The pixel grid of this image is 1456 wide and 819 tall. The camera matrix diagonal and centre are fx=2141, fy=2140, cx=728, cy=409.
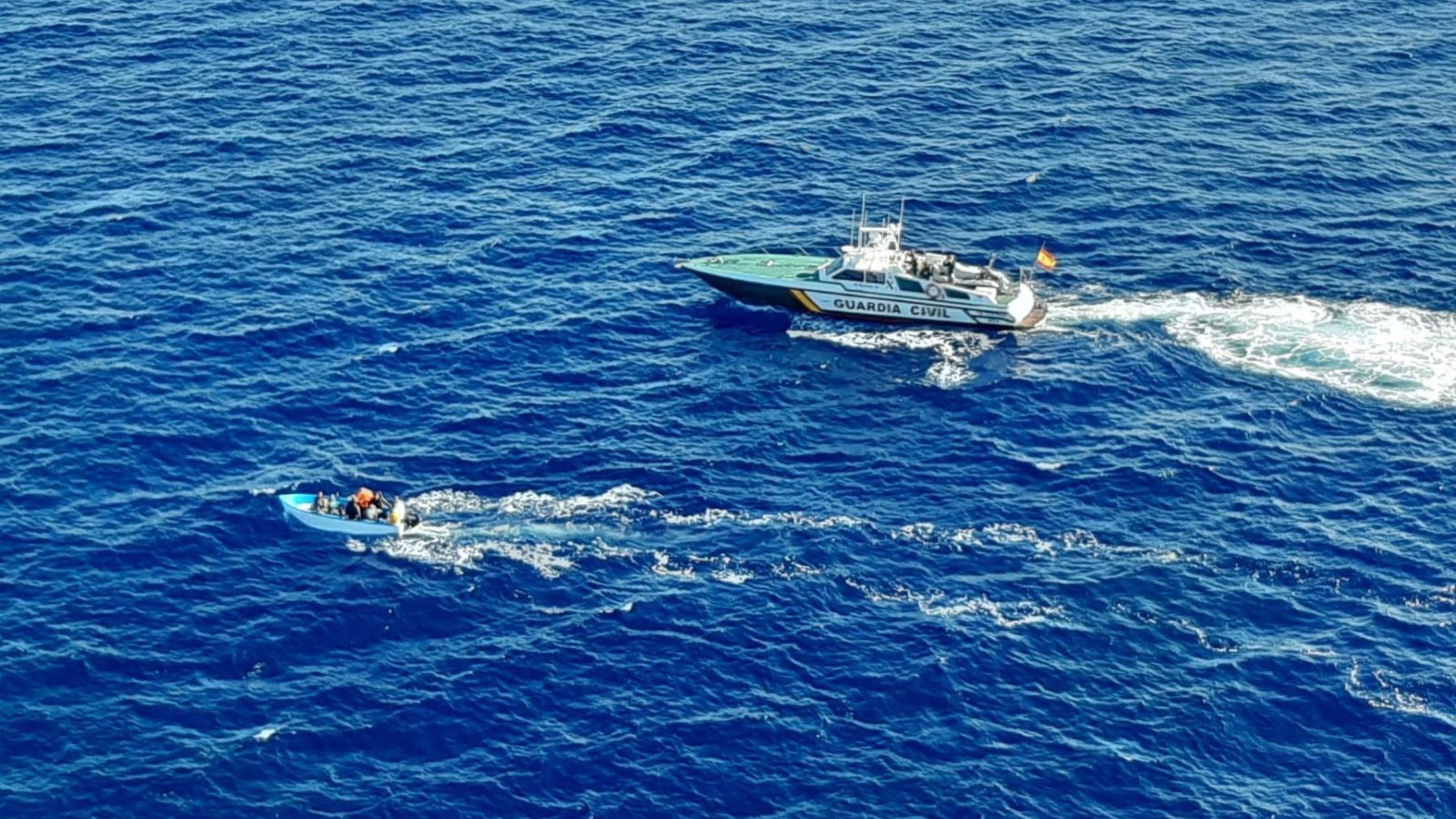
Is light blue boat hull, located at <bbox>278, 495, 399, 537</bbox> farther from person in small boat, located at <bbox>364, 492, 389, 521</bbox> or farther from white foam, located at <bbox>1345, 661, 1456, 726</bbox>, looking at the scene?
white foam, located at <bbox>1345, 661, 1456, 726</bbox>

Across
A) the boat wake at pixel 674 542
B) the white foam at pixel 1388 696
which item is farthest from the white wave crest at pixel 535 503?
the white foam at pixel 1388 696

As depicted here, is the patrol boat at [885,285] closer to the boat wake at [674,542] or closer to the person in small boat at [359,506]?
the boat wake at [674,542]

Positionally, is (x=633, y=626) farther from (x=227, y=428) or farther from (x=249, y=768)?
(x=227, y=428)

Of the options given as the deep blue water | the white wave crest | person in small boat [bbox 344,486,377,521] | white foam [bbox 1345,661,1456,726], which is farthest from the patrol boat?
white foam [bbox 1345,661,1456,726]

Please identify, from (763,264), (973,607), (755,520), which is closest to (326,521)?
(755,520)

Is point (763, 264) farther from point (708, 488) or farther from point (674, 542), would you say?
point (674, 542)

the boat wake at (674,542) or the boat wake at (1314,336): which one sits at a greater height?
the boat wake at (1314,336)
